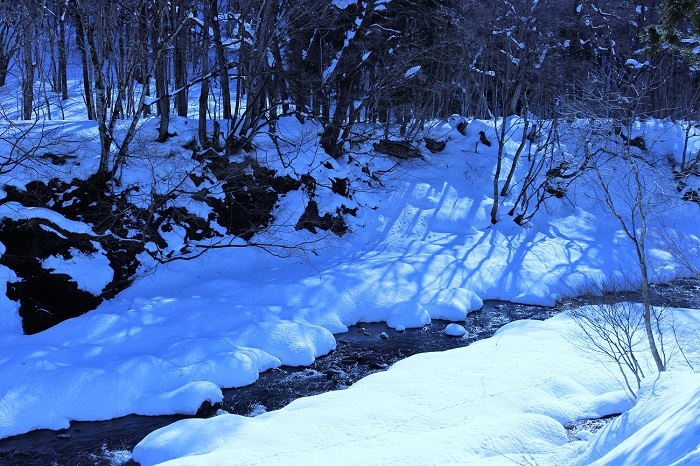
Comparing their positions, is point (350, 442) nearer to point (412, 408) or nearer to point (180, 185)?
point (412, 408)

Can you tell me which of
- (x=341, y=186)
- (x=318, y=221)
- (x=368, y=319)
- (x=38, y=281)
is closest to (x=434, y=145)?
(x=341, y=186)

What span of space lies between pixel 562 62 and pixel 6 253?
22.9 meters

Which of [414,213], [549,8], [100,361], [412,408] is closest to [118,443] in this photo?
[100,361]

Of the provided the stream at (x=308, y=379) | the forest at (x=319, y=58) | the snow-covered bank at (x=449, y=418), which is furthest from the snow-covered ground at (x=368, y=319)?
the forest at (x=319, y=58)

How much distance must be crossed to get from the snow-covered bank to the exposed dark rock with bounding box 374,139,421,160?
12.3m

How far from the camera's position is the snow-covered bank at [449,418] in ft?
26.2

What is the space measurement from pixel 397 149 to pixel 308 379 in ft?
45.9

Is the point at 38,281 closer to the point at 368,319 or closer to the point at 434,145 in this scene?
the point at 368,319

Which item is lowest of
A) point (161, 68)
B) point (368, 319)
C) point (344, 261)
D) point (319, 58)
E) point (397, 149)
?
point (368, 319)

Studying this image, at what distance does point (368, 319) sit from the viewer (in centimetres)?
1531

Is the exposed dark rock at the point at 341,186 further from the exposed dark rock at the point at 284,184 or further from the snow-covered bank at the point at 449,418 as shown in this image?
the snow-covered bank at the point at 449,418

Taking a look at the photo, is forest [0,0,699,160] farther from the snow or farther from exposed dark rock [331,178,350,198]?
the snow

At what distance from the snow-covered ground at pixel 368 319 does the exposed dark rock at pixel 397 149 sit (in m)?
1.15

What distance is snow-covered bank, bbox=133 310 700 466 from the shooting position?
26.2 feet
